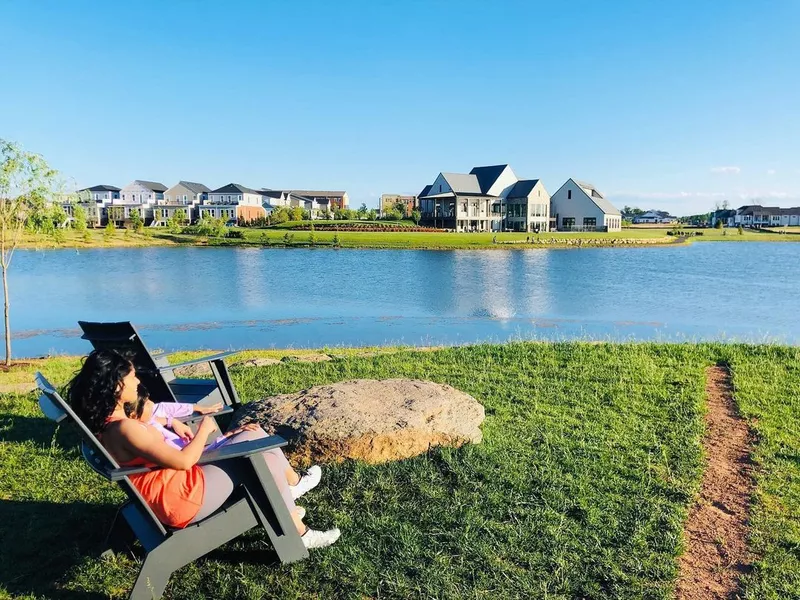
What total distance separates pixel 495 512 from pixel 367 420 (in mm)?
1402

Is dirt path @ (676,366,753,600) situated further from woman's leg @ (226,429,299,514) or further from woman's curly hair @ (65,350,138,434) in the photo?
woman's curly hair @ (65,350,138,434)

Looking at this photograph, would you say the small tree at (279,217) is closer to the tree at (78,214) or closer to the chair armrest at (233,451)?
the tree at (78,214)

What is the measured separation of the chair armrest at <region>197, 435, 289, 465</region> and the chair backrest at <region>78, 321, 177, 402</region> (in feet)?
7.40

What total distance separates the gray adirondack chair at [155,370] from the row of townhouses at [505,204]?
6602cm

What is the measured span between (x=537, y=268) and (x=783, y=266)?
1737cm

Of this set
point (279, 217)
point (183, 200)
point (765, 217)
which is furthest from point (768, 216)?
point (183, 200)

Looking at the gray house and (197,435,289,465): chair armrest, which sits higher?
the gray house

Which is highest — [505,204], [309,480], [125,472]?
[505,204]

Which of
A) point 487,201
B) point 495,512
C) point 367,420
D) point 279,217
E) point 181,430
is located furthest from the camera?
point 279,217

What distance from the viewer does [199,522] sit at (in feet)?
11.1

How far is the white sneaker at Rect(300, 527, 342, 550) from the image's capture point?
382 cm

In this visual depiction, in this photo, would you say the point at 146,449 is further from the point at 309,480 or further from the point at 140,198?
the point at 140,198

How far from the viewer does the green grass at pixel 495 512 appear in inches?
139

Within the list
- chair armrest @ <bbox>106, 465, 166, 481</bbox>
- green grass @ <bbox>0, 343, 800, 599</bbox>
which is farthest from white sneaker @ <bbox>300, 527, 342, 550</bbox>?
chair armrest @ <bbox>106, 465, 166, 481</bbox>
